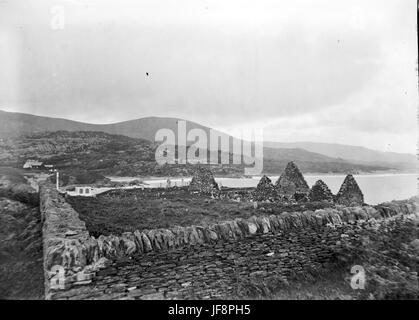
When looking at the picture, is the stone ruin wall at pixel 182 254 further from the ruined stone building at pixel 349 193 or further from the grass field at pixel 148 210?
the ruined stone building at pixel 349 193

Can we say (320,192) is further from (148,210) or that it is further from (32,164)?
(32,164)

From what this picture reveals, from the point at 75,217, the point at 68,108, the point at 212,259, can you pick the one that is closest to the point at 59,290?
the point at 75,217

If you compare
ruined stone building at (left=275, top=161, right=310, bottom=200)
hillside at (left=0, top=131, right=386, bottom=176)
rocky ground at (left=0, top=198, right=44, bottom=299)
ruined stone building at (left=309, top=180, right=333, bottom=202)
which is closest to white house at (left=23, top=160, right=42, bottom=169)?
hillside at (left=0, top=131, right=386, bottom=176)

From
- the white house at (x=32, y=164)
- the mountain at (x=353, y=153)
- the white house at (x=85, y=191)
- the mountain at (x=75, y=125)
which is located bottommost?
the white house at (x=85, y=191)

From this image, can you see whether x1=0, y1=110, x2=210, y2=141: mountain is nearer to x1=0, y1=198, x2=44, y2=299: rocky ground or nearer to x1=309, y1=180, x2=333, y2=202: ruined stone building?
x1=0, y1=198, x2=44, y2=299: rocky ground

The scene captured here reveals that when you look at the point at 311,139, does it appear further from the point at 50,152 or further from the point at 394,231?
the point at 50,152

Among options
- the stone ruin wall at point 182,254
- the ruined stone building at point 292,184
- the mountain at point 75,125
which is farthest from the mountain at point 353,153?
the mountain at point 75,125
